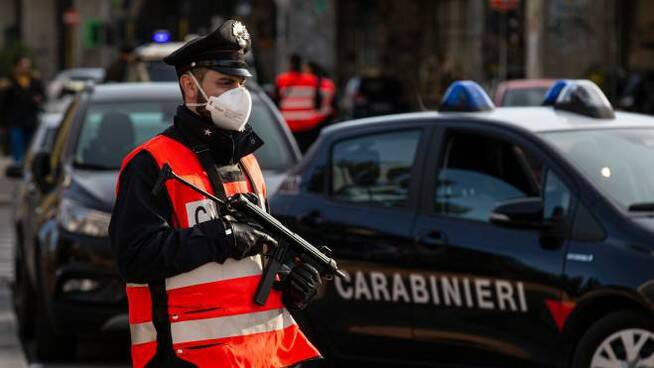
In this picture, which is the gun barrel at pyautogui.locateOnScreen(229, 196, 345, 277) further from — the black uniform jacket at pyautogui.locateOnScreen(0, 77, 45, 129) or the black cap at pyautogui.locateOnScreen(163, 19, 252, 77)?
the black uniform jacket at pyautogui.locateOnScreen(0, 77, 45, 129)

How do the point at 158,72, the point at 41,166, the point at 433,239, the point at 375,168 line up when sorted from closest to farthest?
the point at 433,239 → the point at 375,168 → the point at 41,166 → the point at 158,72

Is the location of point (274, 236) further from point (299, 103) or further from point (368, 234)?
point (299, 103)

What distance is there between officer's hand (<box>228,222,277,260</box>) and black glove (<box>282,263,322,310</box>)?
0.13m

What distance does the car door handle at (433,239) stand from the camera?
7.88 meters

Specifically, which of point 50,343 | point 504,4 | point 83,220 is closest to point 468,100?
point 83,220

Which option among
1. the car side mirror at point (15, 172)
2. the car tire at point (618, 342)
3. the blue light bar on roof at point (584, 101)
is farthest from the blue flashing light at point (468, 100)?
the car side mirror at point (15, 172)

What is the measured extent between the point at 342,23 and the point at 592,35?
54.5 ft

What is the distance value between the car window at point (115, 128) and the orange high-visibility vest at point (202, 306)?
6.06 m

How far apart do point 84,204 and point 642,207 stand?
12.2 feet

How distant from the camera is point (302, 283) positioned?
4.67m

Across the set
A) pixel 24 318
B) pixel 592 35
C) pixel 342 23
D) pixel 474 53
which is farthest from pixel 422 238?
pixel 342 23

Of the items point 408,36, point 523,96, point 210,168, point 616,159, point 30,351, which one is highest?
point 210,168

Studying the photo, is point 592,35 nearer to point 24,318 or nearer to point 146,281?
point 24,318

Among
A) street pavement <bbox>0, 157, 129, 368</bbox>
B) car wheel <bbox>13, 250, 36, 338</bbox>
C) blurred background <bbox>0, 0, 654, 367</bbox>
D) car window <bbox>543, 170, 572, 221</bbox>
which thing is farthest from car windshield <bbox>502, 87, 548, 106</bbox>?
car window <bbox>543, 170, 572, 221</bbox>
